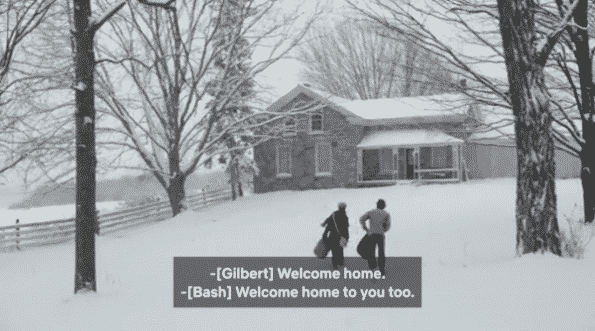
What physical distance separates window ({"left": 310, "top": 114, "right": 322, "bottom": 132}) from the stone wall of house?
329mm

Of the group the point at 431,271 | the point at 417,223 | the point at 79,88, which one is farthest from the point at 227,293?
the point at 417,223

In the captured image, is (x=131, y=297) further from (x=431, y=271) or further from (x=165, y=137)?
(x=165, y=137)

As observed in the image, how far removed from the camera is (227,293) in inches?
368

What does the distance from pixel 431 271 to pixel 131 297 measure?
540 centimetres

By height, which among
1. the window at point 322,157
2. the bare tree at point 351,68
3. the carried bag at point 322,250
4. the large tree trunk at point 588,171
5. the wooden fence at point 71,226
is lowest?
the wooden fence at point 71,226

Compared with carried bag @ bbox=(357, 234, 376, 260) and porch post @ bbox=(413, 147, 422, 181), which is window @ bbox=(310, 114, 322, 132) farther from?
carried bag @ bbox=(357, 234, 376, 260)

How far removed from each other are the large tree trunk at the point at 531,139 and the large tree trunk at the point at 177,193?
18.3 meters

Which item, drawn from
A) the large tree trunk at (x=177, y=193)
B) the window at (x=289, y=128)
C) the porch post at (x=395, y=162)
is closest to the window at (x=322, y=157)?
the window at (x=289, y=128)

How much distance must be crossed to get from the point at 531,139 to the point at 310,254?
6436 millimetres

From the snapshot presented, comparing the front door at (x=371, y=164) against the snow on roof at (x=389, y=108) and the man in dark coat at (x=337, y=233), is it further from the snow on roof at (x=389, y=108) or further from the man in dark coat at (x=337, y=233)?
the man in dark coat at (x=337, y=233)

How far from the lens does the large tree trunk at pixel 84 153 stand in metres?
9.89

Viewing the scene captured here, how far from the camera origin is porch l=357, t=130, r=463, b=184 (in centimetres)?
3247

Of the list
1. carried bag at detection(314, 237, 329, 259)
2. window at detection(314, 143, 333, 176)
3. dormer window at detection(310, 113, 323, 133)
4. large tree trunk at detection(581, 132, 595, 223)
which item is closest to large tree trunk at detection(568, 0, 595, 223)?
large tree trunk at detection(581, 132, 595, 223)

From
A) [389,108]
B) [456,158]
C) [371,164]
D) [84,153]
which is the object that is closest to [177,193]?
[371,164]
